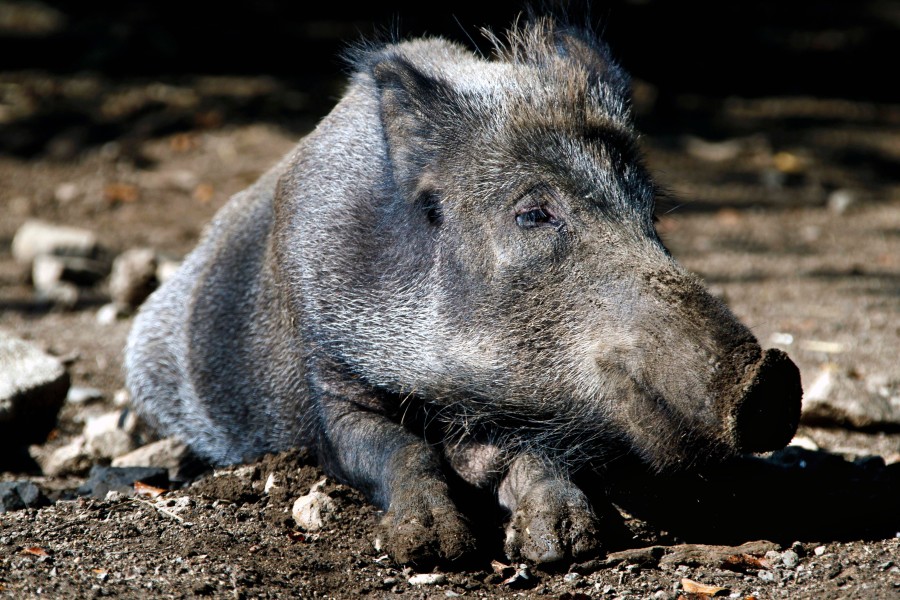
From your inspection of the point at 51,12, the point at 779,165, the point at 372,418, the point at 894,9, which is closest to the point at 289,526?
the point at 372,418

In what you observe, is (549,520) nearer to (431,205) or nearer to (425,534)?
(425,534)

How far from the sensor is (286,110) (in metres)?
9.92

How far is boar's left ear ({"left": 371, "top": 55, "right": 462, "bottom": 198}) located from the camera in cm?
366

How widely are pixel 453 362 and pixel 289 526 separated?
71cm

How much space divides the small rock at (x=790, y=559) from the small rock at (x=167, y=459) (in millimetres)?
2264

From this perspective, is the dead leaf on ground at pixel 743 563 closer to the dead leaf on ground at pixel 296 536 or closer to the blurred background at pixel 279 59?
the dead leaf on ground at pixel 296 536

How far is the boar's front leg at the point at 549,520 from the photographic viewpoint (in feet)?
10.1

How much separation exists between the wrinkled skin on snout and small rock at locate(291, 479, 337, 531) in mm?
172

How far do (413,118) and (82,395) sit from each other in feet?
8.31

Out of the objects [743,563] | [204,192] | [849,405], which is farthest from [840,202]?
[743,563]

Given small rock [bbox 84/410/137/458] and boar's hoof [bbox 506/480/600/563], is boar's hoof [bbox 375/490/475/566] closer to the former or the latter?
boar's hoof [bbox 506/480/600/563]

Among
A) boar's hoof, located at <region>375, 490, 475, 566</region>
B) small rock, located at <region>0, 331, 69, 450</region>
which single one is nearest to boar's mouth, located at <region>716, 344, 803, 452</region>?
boar's hoof, located at <region>375, 490, 475, 566</region>

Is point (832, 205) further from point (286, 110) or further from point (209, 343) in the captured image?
point (209, 343)

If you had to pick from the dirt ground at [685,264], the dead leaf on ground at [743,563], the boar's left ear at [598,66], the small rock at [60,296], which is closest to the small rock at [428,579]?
the dirt ground at [685,264]
